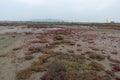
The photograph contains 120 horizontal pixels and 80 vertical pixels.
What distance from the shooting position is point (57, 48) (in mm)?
35031

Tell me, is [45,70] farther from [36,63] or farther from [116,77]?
[116,77]

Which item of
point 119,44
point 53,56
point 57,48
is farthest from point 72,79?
point 119,44

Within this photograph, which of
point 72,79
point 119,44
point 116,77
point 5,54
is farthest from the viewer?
point 119,44

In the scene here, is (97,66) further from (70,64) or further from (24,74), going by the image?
(24,74)

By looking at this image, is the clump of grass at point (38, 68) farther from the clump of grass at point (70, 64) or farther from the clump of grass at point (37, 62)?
the clump of grass at point (70, 64)

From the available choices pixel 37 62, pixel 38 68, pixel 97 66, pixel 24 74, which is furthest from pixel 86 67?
pixel 24 74

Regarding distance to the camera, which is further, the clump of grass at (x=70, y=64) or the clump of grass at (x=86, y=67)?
the clump of grass at (x=86, y=67)

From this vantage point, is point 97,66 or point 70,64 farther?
point 97,66

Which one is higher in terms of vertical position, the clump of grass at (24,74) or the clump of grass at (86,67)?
the clump of grass at (86,67)

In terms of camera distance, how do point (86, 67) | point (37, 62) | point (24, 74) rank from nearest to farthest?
point (24, 74) → point (86, 67) → point (37, 62)

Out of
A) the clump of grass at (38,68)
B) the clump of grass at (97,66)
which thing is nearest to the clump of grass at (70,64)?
the clump of grass at (97,66)

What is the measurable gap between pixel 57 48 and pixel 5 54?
25.5ft

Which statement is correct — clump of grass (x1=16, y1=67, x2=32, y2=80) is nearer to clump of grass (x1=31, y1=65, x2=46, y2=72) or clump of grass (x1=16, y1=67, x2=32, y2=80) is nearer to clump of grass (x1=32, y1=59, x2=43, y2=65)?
clump of grass (x1=31, y1=65, x2=46, y2=72)

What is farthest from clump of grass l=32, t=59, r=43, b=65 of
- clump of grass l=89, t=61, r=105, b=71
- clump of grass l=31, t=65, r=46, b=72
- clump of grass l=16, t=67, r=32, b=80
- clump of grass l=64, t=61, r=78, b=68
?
clump of grass l=89, t=61, r=105, b=71
